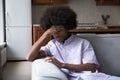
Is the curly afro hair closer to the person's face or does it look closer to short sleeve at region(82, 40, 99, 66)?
the person's face

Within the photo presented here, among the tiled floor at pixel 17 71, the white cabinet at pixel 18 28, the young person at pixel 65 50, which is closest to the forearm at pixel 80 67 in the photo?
the young person at pixel 65 50

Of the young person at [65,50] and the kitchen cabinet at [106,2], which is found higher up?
the kitchen cabinet at [106,2]

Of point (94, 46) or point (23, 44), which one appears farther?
point (23, 44)

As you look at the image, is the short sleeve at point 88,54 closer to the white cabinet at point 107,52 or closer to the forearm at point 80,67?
the forearm at point 80,67

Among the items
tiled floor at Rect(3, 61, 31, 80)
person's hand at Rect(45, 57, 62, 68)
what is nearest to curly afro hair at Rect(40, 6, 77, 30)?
person's hand at Rect(45, 57, 62, 68)

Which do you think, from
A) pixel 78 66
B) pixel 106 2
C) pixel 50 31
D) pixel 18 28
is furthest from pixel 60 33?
pixel 106 2

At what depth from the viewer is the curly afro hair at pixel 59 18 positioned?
1.91m

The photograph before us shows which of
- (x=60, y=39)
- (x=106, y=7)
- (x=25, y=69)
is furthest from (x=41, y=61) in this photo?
(x=106, y=7)

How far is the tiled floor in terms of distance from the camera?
152 inches

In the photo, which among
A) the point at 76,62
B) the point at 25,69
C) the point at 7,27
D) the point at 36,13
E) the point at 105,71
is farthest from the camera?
the point at 36,13

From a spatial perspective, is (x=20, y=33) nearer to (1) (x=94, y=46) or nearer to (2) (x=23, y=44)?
(2) (x=23, y=44)

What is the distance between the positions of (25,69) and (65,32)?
2.65 m

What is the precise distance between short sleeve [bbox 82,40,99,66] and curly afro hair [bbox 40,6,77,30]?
0.66ft

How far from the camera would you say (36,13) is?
5629 millimetres
